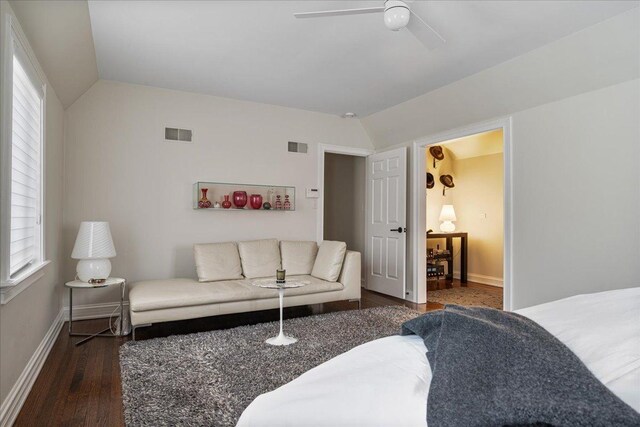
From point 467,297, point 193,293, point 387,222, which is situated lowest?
point 467,297

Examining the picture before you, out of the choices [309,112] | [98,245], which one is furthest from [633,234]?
[98,245]

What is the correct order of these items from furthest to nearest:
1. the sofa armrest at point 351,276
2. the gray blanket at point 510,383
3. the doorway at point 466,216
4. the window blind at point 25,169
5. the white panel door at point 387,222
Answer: the doorway at point 466,216, the white panel door at point 387,222, the sofa armrest at point 351,276, the window blind at point 25,169, the gray blanket at point 510,383

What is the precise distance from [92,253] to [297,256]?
216 cm

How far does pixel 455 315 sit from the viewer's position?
1046 mm

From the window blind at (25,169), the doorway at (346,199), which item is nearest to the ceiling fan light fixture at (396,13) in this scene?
the window blind at (25,169)

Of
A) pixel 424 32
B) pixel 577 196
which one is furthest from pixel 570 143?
pixel 424 32

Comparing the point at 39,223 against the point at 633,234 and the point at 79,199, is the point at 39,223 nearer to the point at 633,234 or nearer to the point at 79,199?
the point at 79,199

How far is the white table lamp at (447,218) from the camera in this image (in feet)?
21.2

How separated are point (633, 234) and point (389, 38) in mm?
2460

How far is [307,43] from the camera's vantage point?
3.16 meters

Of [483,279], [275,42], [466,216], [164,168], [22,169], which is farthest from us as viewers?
[466,216]

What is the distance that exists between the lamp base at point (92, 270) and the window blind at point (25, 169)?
1.97 ft

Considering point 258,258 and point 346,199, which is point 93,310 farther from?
point 346,199

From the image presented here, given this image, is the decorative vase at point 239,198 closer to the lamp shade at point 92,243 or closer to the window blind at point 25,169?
the lamp shade at point 92,243
